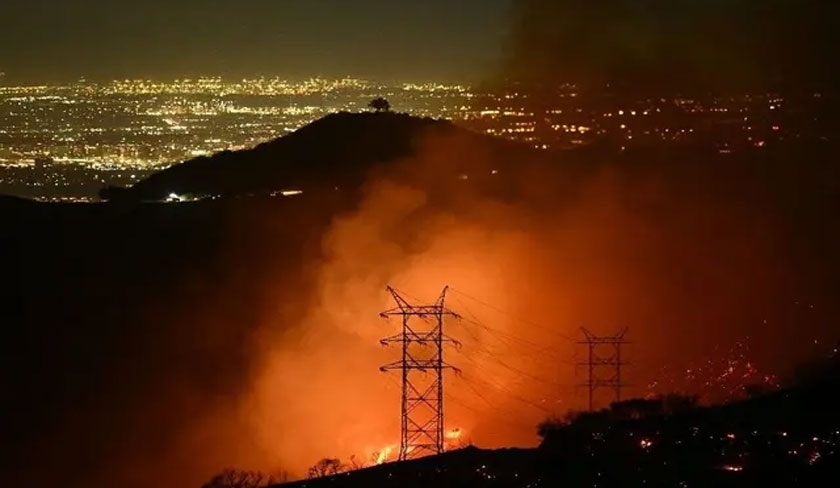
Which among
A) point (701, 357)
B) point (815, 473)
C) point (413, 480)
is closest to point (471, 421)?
point (701, 357)

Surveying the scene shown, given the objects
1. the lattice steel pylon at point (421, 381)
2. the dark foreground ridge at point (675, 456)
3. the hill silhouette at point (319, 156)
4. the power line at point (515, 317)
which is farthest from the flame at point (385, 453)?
the hill silhouette at point (319, 156)

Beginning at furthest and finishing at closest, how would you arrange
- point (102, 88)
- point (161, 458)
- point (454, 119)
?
point (102, 88) < point (454, 119) < point (161, 458)

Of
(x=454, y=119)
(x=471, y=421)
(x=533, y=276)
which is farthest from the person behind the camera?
(x=454, y=119)

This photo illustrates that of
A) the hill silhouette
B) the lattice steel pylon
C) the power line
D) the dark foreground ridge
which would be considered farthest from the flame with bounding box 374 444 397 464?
the hill silhouette

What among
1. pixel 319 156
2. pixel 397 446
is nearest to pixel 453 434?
pixel 397 446

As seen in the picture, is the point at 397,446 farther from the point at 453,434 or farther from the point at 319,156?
the point at 319,156

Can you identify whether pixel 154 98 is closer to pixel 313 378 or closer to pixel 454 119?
pixel 454 119

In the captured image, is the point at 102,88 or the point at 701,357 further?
the point at 102,88
